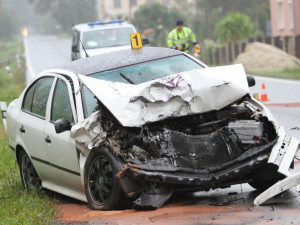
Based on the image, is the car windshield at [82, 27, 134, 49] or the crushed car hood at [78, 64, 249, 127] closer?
the crushed car hood at [78, 64, 249, 127]

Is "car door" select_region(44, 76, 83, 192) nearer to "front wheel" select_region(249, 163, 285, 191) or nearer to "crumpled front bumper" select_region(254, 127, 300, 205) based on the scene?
"front wheel" select_region(249, 163, 285, 191)

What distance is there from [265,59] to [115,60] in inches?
997

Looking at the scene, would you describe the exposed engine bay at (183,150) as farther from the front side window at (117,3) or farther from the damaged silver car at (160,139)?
the front side window at (117,3)

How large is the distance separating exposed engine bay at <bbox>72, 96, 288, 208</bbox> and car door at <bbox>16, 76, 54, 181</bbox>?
114cm

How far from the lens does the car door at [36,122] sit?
909 centimetres

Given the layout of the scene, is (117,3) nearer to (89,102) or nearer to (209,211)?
(89,102)

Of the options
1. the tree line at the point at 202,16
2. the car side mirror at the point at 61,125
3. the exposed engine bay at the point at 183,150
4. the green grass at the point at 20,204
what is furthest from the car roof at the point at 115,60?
the tree line at the point at 202,16

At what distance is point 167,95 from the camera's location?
800 centimetres

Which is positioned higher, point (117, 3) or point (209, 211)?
point (209, 211)

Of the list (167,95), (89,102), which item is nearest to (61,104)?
(89,102)

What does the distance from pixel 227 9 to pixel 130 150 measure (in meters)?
69.6

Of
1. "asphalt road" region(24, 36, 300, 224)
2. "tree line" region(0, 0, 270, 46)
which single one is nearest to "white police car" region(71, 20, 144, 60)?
"asphalt road" region(24, 36, 300, 224)

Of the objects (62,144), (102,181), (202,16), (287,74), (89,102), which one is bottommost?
(202,16)

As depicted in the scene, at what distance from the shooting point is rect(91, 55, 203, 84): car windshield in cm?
883
